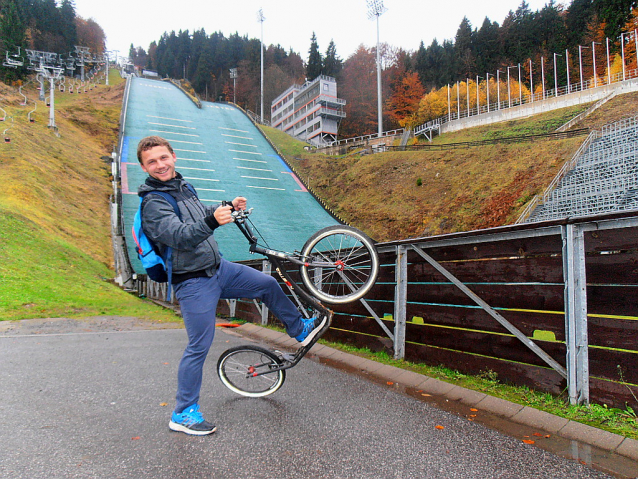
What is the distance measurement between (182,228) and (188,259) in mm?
325

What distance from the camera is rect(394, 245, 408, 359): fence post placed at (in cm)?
533

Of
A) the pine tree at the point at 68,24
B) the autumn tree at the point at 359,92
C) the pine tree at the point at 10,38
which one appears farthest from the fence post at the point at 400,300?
the pine tree at the point at 68,24

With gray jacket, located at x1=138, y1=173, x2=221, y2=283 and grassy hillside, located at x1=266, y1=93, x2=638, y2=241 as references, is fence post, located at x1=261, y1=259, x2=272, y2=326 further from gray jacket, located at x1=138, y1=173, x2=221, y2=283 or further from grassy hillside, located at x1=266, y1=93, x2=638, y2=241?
grassy hillside, located at x1=266, y1=93, x2=638, y2=241

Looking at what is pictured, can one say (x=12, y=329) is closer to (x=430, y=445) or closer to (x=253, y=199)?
(x=430, y=445)

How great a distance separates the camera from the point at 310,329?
4.17 meters

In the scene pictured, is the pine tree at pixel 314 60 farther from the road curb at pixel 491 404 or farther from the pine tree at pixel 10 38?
the road curb at pixel 491 404

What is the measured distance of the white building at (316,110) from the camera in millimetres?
76250

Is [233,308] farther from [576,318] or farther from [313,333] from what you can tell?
[576,318]

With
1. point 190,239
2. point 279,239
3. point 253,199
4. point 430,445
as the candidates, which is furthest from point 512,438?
point 253,199

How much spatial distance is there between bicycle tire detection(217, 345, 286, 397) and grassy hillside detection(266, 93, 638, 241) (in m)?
→ 21.9

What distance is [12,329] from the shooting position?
8391 mm

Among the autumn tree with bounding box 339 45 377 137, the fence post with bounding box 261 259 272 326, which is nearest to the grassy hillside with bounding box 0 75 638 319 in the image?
the fence post with bounding box 261 259 272 326

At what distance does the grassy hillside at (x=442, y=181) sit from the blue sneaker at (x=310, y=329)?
2161 centimetres

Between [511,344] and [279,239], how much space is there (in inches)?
792
